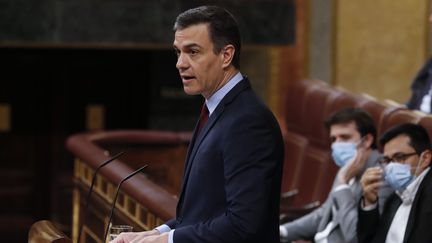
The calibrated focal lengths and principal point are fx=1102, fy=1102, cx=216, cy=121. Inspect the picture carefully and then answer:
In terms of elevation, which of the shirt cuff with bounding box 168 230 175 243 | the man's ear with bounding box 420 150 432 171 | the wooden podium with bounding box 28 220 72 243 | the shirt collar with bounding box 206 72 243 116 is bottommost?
the man's ear with bounding box 420 150 432 171

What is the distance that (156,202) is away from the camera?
401 cm

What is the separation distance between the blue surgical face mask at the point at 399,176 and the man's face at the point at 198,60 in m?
1.47

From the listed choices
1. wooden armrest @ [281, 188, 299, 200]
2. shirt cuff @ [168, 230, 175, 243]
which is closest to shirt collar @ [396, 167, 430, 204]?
shirt cuff @ [168, 230, 175, 243]

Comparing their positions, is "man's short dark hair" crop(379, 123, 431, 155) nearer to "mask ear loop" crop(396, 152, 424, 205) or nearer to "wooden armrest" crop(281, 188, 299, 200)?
"mask ear loop" crop(396, 152, 424, 205)

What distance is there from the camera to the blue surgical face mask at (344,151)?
482 centimetres

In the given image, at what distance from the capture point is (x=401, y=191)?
13.1 feet

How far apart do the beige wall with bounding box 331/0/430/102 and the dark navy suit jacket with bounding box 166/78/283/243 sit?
6.35 meters

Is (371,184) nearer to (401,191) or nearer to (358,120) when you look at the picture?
(401,191)

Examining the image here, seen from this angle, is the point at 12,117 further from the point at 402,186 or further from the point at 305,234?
the point at 402,186

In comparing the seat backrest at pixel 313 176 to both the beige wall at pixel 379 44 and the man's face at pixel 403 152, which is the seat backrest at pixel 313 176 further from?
the beige wall at pixel 379 44

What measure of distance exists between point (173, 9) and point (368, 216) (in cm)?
376

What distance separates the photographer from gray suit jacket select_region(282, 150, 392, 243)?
4.38 meters

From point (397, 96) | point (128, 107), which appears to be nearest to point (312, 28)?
point (397, 96)

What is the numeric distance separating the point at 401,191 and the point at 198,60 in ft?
5.13
